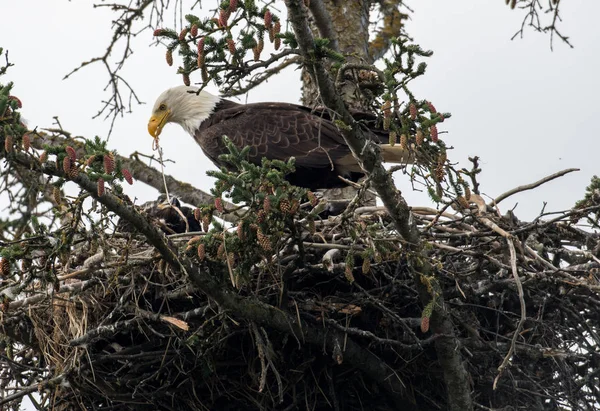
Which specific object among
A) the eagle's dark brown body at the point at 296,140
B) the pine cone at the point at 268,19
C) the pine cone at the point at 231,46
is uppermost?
the eagle's dark brown body at the point at 296,140

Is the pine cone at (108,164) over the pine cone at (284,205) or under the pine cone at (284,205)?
under

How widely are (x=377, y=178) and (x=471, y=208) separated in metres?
0.92

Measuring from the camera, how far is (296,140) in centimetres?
644

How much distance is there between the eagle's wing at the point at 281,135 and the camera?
6.34m

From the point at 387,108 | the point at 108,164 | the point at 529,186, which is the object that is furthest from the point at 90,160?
the point at 529,186

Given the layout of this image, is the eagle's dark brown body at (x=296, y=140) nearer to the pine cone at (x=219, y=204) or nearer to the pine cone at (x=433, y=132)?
the pine cone at (x=433, y=132)

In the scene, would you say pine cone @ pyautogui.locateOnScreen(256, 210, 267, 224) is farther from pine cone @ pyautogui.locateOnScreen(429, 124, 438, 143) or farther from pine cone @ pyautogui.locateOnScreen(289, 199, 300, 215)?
pine cone @ pyautogui.locateOnScreen(429, 124, 438, 143)

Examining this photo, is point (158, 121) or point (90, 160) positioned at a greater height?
point (158, 121)

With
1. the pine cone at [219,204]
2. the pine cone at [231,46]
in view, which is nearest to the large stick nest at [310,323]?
the pine cone at [219,204]

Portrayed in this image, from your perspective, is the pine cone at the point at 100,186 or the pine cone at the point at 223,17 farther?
the pine cone at the point at 223,17

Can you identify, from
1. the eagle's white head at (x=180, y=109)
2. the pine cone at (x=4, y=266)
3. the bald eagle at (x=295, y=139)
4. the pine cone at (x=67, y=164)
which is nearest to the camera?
the pine cone at (x=67, y=164)

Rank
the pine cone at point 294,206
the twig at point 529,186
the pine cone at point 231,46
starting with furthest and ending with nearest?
the twig at point 529,186
the pine cone at point 294,206
the pine cone at point 231,46

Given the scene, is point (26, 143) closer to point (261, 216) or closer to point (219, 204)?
point (219, 204)

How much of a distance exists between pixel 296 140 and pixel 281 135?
121 millimetres
